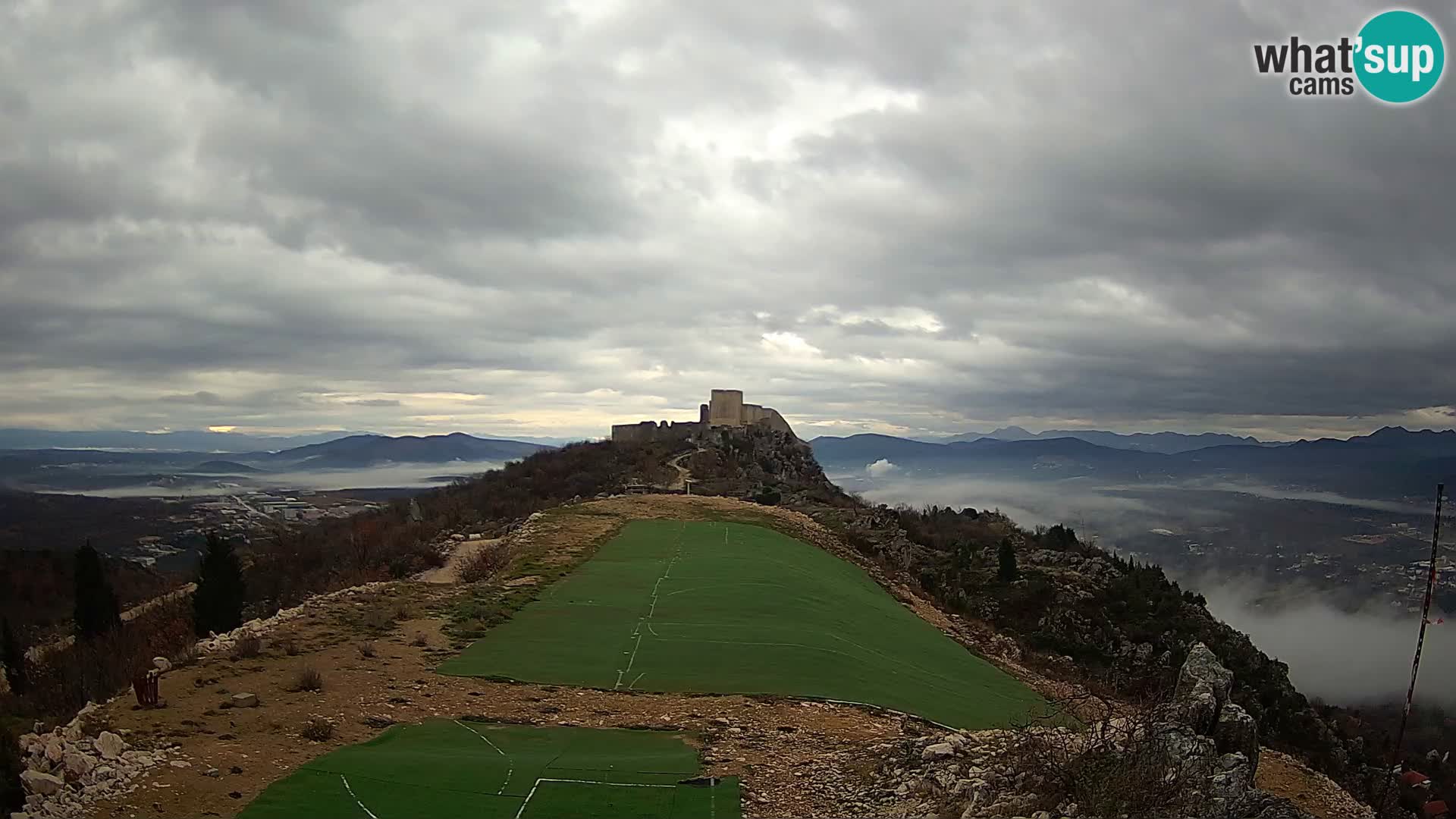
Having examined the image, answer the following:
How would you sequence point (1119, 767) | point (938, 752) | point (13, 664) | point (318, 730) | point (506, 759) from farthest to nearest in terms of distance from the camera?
point (13, 664)
point (318, 730)
point (506, 759)
point (938, 752)
point (1119, 767)

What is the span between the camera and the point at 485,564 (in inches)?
989

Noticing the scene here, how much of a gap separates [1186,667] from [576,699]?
342 inches

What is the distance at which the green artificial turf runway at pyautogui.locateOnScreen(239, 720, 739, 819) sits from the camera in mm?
8516

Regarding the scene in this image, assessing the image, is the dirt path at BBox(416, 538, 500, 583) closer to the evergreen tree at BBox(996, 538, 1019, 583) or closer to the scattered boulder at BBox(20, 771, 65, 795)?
the scattered boulder at BBox(20, 771, 65, 795)

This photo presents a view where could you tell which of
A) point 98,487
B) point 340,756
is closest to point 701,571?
point 340,756

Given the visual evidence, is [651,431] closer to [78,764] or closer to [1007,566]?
[1007,566]

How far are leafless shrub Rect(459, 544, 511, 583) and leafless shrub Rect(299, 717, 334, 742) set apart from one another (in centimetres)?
1261

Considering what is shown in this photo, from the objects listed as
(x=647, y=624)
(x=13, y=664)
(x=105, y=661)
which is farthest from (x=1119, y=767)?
(x=13, y=664)

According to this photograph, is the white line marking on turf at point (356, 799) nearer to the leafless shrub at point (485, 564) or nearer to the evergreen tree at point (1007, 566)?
the leafless shrub at point (485, 564)

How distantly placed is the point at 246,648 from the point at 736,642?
28.6 feet

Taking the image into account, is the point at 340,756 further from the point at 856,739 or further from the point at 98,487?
the point at 98,487

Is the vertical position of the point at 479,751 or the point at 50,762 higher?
the point at 50,762

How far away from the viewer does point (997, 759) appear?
934 centimetres

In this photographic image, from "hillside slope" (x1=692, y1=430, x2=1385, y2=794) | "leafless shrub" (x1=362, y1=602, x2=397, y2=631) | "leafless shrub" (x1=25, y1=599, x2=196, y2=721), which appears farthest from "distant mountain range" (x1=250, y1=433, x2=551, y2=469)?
"leafless shrub" (x1=362, y1=602, x2=397, y2=631)
